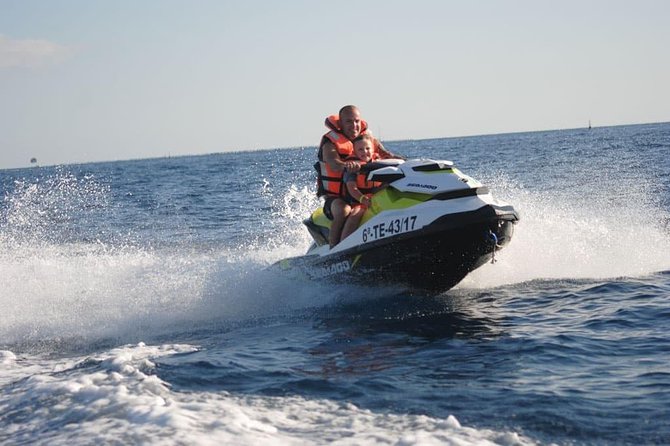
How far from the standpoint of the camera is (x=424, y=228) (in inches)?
279

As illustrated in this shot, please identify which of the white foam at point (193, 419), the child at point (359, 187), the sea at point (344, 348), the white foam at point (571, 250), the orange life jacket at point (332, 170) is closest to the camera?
the white foam at point (193, 419)

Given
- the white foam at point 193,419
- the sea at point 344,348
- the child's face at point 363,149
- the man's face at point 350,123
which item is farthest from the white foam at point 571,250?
the white foam at point 193,419

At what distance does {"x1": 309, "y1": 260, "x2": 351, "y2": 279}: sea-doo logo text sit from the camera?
7887 mm

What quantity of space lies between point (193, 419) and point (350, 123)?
4.66m

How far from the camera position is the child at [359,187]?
786cm

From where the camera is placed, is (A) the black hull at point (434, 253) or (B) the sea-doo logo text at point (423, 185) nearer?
(A) the black hull at point (434, 253)

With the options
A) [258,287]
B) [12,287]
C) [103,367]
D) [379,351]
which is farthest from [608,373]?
[12,287]

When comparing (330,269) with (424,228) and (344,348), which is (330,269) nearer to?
(424,228)

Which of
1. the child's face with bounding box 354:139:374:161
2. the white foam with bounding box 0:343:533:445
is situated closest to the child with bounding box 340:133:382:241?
the child's face with bounding box 354:139:374:161

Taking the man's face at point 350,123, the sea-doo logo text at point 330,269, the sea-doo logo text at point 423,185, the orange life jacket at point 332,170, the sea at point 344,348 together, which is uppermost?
the man's face at point 350,123

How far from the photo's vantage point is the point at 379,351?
19.5 feet

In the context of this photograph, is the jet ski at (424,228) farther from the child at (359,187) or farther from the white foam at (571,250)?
the white foam at (571,250)

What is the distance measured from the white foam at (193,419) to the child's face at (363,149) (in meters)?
3.81

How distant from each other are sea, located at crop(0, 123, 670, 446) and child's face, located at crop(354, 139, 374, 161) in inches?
54.9
